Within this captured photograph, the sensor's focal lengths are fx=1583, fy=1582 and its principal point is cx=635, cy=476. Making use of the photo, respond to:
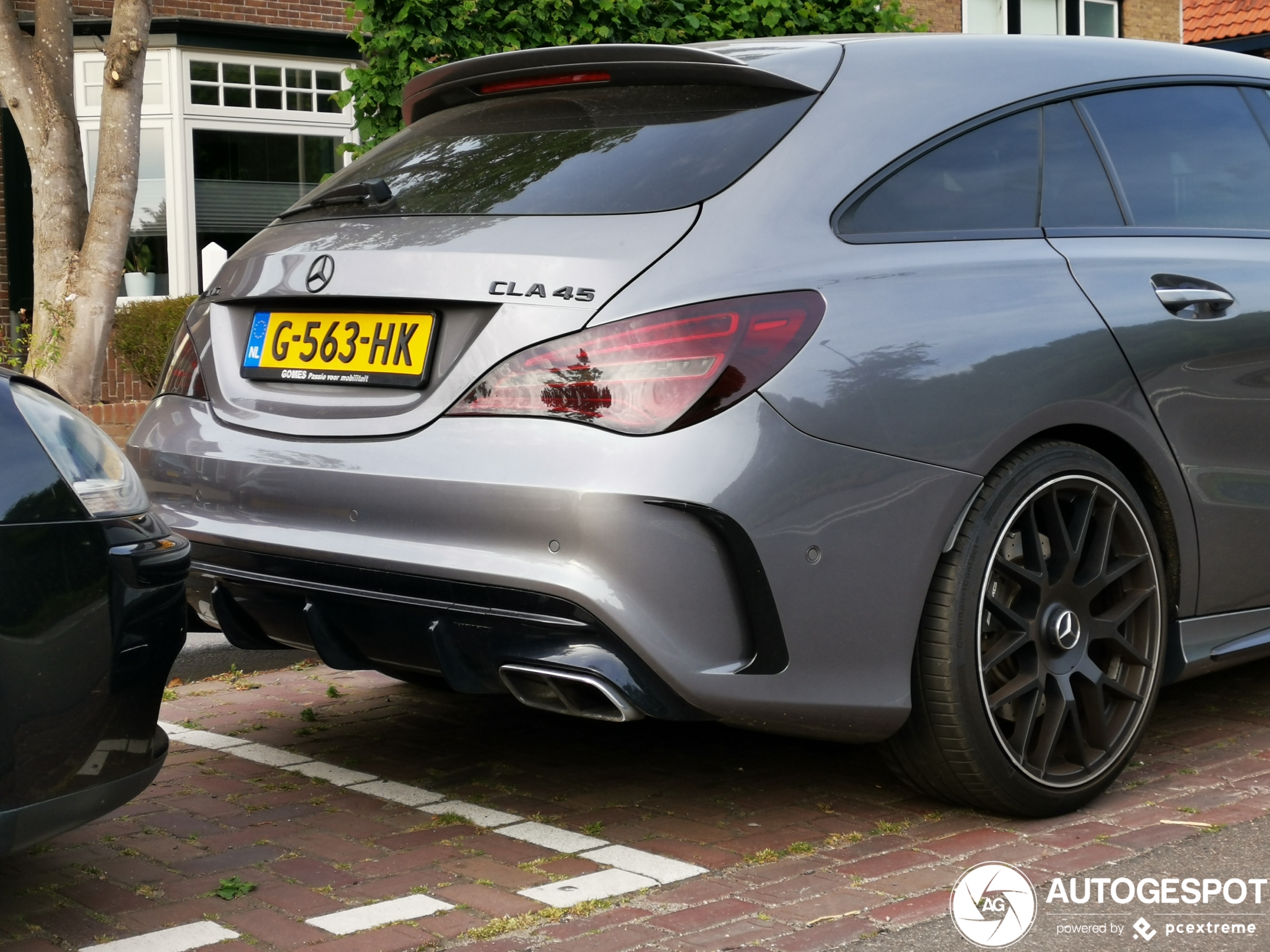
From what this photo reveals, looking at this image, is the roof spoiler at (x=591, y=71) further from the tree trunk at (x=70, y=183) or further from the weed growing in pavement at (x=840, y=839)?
the tree trunk at (x=70, y=183)

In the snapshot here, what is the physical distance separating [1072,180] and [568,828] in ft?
6.61

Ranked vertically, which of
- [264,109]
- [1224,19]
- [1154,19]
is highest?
[1154,19]

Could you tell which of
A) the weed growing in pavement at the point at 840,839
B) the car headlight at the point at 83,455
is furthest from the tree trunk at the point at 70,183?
the weed growing in pavement at the point at 840,839

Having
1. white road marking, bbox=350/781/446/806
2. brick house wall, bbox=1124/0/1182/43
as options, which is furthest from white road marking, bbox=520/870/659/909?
brick house wall, bbox=1124/0/1182/43

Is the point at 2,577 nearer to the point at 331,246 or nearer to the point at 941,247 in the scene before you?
the point at 331,246

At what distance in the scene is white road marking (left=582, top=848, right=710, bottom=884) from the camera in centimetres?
332

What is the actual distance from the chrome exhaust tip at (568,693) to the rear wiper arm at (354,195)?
4.00ft

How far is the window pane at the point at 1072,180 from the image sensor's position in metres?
3.88

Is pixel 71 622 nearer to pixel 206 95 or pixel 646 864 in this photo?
pixel 646 864

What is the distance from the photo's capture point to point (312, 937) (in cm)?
301

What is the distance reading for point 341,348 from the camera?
350cm

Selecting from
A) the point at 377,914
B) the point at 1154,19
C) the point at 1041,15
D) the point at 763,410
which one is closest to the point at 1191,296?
the point at 763,410

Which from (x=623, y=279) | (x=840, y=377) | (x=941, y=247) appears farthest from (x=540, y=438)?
(x=941, y=247)

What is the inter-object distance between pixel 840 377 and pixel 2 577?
5.33 ft
